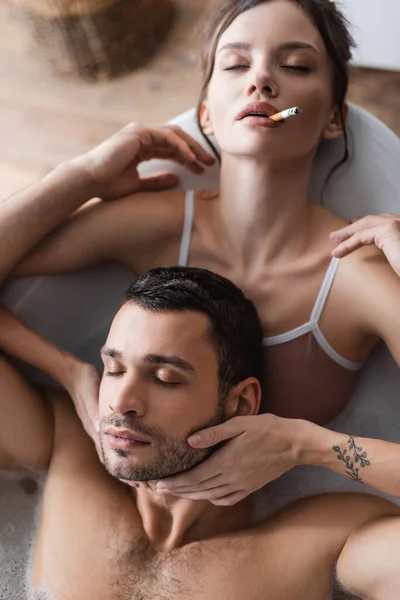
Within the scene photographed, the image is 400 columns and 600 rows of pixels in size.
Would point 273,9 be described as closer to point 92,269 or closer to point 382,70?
A: point 92,269

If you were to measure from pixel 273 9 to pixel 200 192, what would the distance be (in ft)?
1.33

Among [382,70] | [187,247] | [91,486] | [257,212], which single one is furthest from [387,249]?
[382,70]

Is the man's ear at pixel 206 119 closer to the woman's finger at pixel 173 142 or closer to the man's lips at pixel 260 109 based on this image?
the woman's finger at pixel 173 142

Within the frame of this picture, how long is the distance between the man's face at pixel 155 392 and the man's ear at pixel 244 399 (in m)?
0.05

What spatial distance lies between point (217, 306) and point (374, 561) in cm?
52

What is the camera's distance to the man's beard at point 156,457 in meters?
1.21

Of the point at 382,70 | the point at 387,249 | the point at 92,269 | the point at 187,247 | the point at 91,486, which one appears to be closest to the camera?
the point at 387,249

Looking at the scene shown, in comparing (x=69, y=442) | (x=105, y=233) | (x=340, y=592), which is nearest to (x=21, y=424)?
(x=69, y=442)

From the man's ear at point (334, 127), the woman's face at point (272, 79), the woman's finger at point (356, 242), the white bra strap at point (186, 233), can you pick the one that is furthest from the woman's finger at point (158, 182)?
the woman's finger at point (356, 242)

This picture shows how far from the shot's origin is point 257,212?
1.46m

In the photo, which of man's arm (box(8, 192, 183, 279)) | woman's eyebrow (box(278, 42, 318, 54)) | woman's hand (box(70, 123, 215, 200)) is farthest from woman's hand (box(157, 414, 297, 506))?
woman's eyebrow (box(278, 42, 318, 54))

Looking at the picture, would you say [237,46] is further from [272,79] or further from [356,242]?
[356,242]

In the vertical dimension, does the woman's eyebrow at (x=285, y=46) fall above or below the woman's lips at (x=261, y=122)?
above

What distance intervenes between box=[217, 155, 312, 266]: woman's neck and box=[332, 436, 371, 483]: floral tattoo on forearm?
15.8 inches
